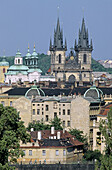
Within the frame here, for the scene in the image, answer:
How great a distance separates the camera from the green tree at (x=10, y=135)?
266 ft

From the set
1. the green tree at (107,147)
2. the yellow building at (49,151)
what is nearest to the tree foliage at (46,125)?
the yellow building at (49,151)

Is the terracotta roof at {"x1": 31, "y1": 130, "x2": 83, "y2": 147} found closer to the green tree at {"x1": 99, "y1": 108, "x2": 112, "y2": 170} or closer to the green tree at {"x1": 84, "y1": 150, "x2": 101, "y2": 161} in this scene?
the green tree at {"x1": 84, "y1": 150, "x2": 101, "y2": 161}

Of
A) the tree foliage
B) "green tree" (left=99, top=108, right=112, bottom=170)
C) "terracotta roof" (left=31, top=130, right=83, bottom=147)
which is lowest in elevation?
"green tree" (left=99, top=108, right=112, bottom=170)

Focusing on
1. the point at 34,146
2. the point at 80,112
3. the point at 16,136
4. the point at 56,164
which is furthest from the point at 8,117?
the point at 80,112

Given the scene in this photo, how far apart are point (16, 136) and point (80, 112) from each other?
222ft

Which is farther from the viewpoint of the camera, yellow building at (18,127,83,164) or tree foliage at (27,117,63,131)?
tree foliage at (27,117,63,131)

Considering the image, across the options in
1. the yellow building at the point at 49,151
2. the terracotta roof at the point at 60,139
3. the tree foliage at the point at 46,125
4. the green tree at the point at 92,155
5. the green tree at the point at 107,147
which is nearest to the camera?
the green tree at the point at 107,147

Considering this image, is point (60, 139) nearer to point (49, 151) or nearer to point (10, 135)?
point (49, 151)

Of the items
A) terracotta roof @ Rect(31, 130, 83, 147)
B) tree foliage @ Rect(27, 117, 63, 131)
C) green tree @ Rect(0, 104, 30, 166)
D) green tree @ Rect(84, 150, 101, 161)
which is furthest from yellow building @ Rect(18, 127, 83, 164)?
green tree @ Rect(0, 104, 30, 166)

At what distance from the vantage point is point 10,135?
81750mm

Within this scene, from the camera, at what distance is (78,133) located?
463 ft

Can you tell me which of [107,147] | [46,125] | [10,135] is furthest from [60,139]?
[10,135]

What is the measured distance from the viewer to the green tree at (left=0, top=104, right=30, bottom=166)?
266ft

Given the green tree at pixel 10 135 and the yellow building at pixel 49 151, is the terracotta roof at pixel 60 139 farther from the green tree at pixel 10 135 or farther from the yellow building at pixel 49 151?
the green tree at pixel 10 135
